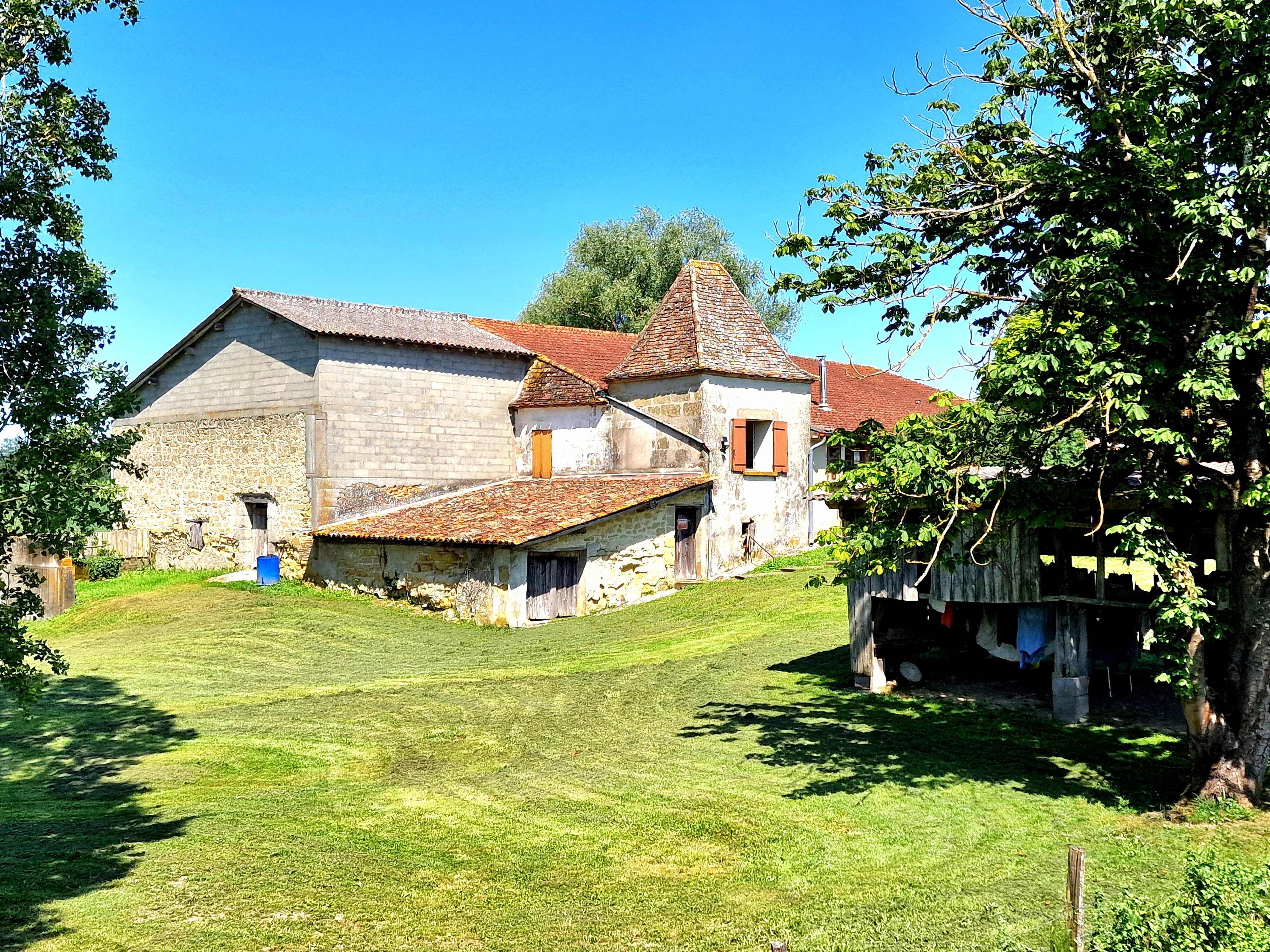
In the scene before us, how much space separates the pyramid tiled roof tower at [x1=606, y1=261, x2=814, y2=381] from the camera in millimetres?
26172

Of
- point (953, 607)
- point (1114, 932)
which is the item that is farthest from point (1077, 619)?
point (1114, 932)

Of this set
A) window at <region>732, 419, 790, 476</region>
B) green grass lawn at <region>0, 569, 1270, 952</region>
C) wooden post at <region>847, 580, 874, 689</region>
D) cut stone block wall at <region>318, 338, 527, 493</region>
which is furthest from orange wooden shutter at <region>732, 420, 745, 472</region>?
wooden post at <region>847, 580, 874, 689</region>

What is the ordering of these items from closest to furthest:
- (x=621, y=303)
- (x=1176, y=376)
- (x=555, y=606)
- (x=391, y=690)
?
(x=1176, y=376)
(x=391, y=690)
(x=555, y=606)
(x=621, y=303)

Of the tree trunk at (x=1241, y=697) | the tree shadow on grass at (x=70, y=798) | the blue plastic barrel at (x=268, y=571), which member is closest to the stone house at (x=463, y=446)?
the blue plastic barrel at (x=268, y=571)

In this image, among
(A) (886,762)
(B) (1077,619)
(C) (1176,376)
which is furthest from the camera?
(B) (1077,619)

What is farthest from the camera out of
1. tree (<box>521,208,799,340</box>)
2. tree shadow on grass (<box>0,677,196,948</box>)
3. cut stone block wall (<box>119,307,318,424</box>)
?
tree (<box>521,208,799,340</box>)

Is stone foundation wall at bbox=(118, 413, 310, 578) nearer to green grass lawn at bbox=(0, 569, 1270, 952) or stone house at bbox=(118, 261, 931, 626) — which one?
stone house at bbox=(118, 261, 931, 626)

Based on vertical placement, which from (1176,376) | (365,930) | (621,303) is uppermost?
(621,303)

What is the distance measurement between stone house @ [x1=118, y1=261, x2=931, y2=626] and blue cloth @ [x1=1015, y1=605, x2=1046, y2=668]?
11194 millimetres

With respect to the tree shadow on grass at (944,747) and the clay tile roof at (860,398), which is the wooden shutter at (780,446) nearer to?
the clay tile roof at (860,398)

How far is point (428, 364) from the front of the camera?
89.3 feet

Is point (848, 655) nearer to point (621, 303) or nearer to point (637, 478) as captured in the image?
point (637, 478)

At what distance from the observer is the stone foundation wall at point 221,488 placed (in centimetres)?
2591

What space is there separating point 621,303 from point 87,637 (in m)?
27.7
